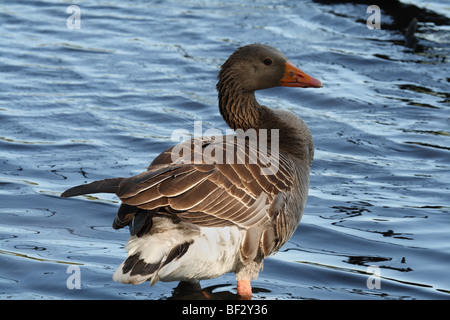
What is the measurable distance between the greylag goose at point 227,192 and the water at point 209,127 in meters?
0.65

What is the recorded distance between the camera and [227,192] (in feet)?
16.4

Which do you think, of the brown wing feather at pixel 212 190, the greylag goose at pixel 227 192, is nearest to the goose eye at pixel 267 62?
the greylag goose at pixel 227 192

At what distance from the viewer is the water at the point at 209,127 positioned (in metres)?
5.90

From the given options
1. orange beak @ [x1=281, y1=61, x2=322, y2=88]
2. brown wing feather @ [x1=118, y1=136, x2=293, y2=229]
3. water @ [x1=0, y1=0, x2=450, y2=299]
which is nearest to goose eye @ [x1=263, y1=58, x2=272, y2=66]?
orange beak @ [x1=281, y1=61, x2=322, y2=88]

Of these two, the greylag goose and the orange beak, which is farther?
the orange beak

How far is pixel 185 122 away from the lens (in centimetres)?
978

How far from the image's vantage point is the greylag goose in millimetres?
4613

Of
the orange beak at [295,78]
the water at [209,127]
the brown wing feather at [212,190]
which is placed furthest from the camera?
the orange beak at [295,78]

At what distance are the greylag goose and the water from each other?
65 centimetres

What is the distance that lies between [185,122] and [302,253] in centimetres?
385

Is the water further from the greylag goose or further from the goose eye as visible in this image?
the goose eye

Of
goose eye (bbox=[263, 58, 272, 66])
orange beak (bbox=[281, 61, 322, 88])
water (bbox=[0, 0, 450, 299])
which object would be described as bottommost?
water (bbox=[0, 0, 450, 299])

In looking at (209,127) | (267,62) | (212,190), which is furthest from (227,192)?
(209,127)

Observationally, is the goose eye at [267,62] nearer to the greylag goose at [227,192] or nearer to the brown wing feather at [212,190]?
the greylag goose at [227,192]
